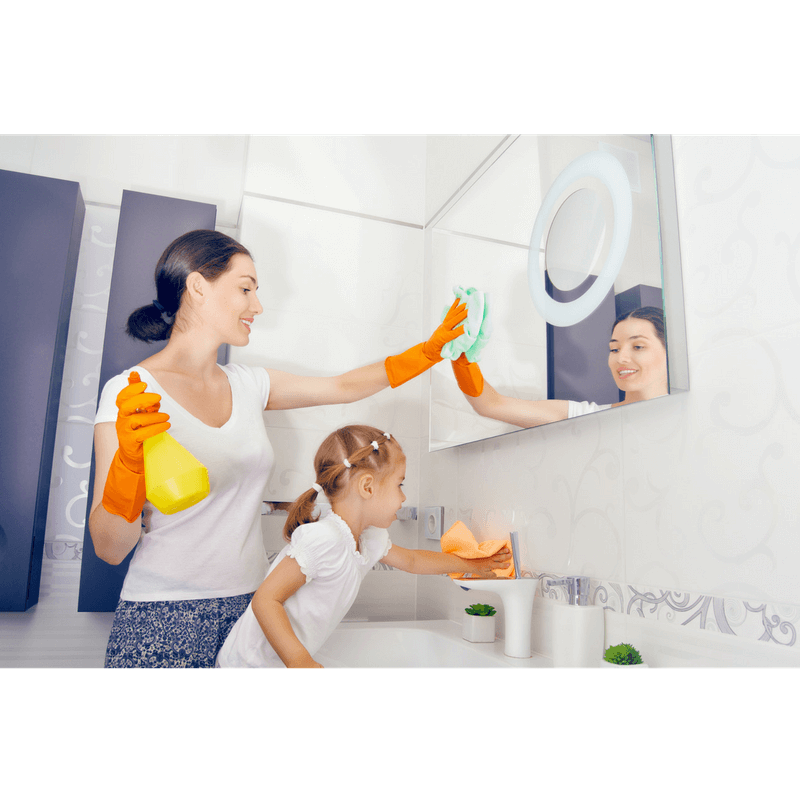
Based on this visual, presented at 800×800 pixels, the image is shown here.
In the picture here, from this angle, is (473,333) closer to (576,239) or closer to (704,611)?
(576,239)

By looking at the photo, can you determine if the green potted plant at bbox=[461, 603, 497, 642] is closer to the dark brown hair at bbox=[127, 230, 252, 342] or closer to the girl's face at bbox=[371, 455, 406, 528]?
the girl's face at bbox=[371, 455, 406, 528]

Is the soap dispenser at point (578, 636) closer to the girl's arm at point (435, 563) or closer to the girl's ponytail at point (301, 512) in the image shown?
the girl's arm at point (435, 563)

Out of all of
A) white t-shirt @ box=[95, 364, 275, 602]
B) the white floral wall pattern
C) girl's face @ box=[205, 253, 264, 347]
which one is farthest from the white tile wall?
the white floral wall pattern

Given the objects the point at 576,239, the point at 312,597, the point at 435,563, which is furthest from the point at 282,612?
the point at 576,239

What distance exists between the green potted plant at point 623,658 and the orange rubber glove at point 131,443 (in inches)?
29.3

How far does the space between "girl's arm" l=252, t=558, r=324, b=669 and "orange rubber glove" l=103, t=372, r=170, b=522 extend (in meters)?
0.28

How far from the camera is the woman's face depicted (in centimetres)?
84

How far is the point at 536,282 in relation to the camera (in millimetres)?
1169

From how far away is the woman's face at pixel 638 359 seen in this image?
837 millimetres

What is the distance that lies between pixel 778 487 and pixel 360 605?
1098 millimetres

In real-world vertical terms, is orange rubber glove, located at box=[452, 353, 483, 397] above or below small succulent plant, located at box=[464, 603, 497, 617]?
above

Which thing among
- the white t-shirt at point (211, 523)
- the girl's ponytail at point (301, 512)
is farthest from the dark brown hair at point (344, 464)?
the white t-shirt at point (211, 523)
